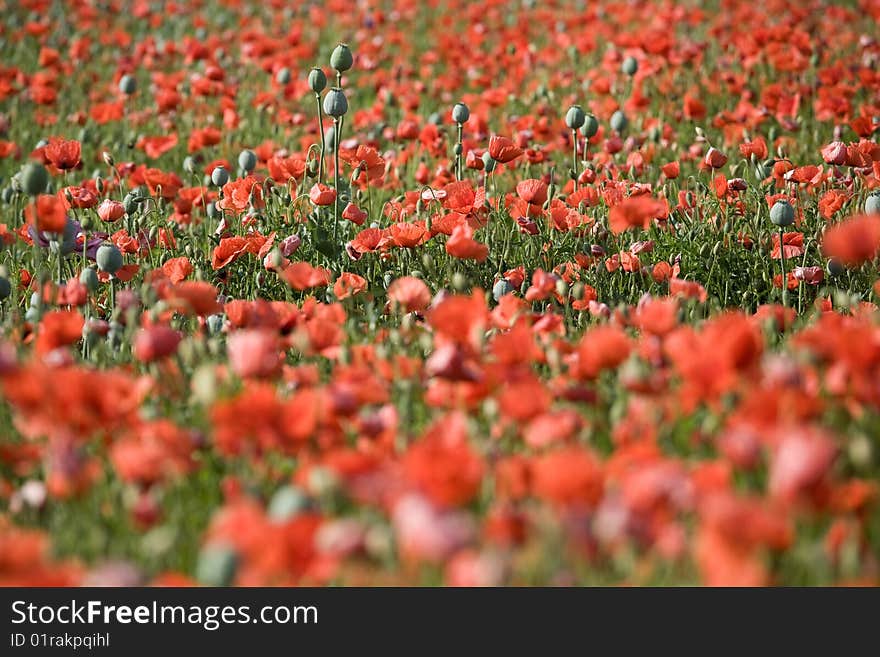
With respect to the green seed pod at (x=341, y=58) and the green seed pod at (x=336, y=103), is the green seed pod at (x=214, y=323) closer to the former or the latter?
the green seed pod at (x=336, y=103)

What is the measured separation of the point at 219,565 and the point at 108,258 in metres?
1.67

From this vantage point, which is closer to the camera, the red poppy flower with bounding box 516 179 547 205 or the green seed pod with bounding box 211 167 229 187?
the red poppy flower with bounding box 516 179 547 205

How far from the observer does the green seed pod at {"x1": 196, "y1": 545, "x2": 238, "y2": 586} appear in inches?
54.2

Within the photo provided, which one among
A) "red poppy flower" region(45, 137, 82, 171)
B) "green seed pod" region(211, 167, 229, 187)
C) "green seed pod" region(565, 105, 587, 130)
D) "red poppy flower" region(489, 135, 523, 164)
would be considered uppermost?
"green seed pod" region(565, 105, 587, 130)

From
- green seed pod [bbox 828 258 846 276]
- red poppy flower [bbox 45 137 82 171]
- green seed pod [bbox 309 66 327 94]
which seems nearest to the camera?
green seed pod [bbox 828 258 846 276]

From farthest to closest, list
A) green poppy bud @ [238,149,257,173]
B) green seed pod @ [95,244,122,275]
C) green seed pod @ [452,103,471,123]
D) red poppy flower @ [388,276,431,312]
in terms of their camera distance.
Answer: green poppy bud @ [238,149,257,173] < green seed pod @ [452,103,471,123] < green seed pod @ [95,244,122,275] < red poppy flower @ [388,276,431,312]

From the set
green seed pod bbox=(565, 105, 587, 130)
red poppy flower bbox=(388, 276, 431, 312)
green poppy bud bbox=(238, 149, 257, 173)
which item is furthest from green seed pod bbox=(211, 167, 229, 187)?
red poppy flower bbox=(388, 276, 431, 312)

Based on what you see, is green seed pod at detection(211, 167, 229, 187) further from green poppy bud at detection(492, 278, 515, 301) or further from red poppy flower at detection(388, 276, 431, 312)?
red poppy flower at detection(388, 276, 431, 312)

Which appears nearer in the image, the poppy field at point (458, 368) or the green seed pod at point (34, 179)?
the poppy field at point (458, 368)

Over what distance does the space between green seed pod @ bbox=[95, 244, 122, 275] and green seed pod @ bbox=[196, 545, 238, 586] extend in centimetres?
163

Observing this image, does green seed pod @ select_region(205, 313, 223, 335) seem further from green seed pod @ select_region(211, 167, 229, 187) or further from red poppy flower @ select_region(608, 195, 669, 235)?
green seed pod @ select_region(211, 167, 229, 187)

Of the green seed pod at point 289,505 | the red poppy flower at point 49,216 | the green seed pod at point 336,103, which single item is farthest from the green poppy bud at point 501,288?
the green seed pod at point 289,505

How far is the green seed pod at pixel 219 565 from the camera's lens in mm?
1378

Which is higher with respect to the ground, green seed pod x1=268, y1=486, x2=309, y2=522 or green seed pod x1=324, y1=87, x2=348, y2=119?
green seed pod x1=324, y1=87, x2=348, y2=119
